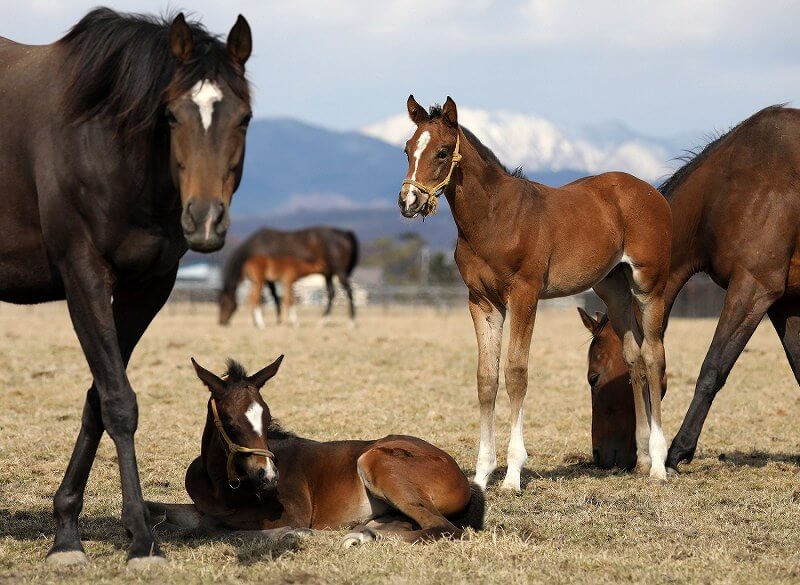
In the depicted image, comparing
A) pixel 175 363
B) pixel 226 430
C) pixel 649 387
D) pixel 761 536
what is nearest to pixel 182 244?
pixel 226 430

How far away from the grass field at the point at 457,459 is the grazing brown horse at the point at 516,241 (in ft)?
2.56

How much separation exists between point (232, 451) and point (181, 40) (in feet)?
7.08

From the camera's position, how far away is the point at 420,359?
49.8ft

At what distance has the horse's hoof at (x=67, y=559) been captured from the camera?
4777 mm

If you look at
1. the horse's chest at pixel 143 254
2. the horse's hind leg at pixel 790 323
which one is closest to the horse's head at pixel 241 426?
the horse's chest at pixel 143 254

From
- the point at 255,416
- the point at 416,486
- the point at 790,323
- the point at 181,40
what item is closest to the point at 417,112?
the point at 255,416

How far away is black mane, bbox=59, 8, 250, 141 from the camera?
449 centimetres

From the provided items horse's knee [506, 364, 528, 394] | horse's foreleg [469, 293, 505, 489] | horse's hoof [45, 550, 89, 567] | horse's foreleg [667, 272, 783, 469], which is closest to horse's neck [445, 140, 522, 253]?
horse's foreleg [469, 293, 505, 489]

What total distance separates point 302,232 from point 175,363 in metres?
14.2

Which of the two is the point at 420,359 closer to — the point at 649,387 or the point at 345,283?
the point at 649,387

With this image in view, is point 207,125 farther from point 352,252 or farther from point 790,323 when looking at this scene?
point 352,252

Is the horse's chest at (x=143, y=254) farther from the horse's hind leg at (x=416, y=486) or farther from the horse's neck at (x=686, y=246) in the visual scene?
the horse's neck at (x=686, y=246)

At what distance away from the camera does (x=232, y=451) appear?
5457mm

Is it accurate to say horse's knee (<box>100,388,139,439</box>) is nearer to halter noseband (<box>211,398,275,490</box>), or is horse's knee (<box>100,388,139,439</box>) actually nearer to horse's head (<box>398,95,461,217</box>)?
halter noseband (<box>211,398,275,490</box>)
